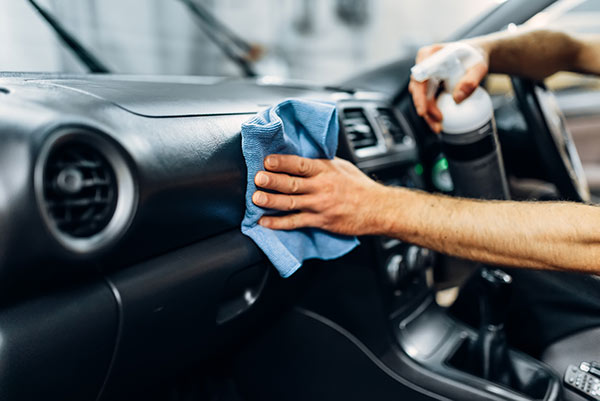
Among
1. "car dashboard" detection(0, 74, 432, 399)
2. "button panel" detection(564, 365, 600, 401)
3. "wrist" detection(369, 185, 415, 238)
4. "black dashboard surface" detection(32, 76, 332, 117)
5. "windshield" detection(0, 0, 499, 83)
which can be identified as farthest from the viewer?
"windshield" detection(0, 0, 499, 83)

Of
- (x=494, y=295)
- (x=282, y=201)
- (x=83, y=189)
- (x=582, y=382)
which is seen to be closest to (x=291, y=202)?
(x=282, y=201)

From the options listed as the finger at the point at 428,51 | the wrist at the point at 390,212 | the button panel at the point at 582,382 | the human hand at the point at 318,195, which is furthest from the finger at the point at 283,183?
the button panel at the point at 582,382

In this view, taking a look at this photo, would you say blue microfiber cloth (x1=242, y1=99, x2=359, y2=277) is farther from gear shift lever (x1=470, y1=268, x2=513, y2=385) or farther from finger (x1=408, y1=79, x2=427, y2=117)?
gear shift lever (x1=470, y1=268, x2=513, y2=385)

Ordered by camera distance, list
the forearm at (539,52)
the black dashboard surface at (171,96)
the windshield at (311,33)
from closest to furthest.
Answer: the black dashboard surface at (171,96) < the forearm at (539,52) < the windshield at (311,33)

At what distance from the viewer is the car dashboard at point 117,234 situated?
398 mm

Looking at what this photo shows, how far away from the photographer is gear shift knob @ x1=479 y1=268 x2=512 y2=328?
0.86m

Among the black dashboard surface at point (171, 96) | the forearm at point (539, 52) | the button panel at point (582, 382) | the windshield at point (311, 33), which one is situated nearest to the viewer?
the black dashboard surface at point (171, 96)

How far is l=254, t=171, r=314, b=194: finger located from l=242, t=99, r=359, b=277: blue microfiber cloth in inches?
0.5

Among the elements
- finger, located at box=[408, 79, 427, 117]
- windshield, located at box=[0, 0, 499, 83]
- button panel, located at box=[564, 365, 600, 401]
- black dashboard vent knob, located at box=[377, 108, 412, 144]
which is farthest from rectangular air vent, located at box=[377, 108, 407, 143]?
windshield, located at box=[0, 0, 499, 83]

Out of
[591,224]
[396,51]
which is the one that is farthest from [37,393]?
[396,51]

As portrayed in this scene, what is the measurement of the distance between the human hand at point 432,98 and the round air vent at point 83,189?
1.69 feet

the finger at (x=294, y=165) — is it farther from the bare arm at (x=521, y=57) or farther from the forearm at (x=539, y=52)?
the forearm at (x=539, y=52)

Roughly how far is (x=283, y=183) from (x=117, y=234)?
22 centimetres

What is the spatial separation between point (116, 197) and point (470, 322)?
0.91 metres
